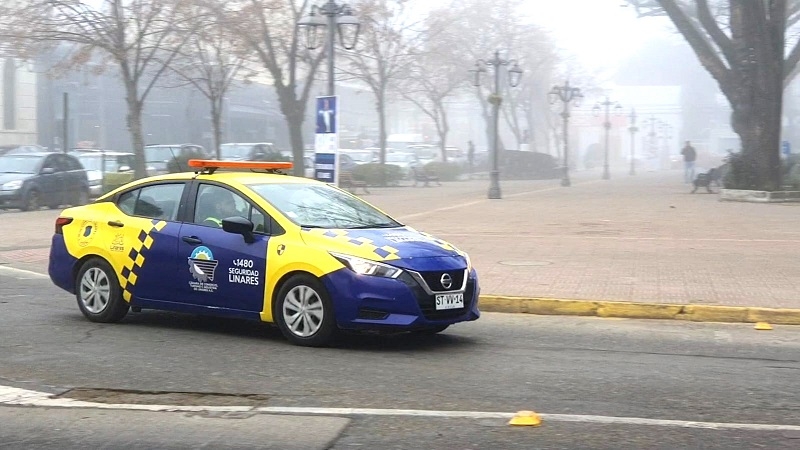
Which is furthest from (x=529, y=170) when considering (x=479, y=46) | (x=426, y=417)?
(x=426, y=417)

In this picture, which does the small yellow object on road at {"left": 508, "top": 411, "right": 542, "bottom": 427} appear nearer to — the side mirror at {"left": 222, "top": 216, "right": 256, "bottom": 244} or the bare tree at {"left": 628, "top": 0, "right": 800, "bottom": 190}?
the side mirror at {"left": 222, "top": 216, "right": 256, "bottom": 244}

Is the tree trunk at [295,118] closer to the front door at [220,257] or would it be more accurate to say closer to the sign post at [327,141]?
the sign post at [327,141]

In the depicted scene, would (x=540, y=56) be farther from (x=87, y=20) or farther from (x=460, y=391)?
(x=460, y=391)

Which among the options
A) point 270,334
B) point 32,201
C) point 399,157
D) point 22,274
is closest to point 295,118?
point 32,201

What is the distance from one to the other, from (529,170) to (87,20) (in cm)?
3603

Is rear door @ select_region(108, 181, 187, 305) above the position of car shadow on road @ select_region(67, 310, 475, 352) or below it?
above

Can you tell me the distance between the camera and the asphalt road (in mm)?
6191

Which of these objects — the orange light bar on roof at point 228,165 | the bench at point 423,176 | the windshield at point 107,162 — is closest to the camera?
the orange light bar on roof at point 228,165

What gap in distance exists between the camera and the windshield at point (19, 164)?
28641 mm

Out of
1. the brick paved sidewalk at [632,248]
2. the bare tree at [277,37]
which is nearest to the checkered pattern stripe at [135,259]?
the brick paved sidewalk at [632,248]

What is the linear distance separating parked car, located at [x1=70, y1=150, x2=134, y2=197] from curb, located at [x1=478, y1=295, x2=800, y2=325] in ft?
75.8

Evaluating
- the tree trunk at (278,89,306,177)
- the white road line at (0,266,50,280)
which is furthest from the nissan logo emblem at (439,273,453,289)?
the tree trunk at (278,89,306,177)

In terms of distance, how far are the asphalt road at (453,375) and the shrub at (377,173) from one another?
3327 cm

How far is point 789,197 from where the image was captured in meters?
32.0
